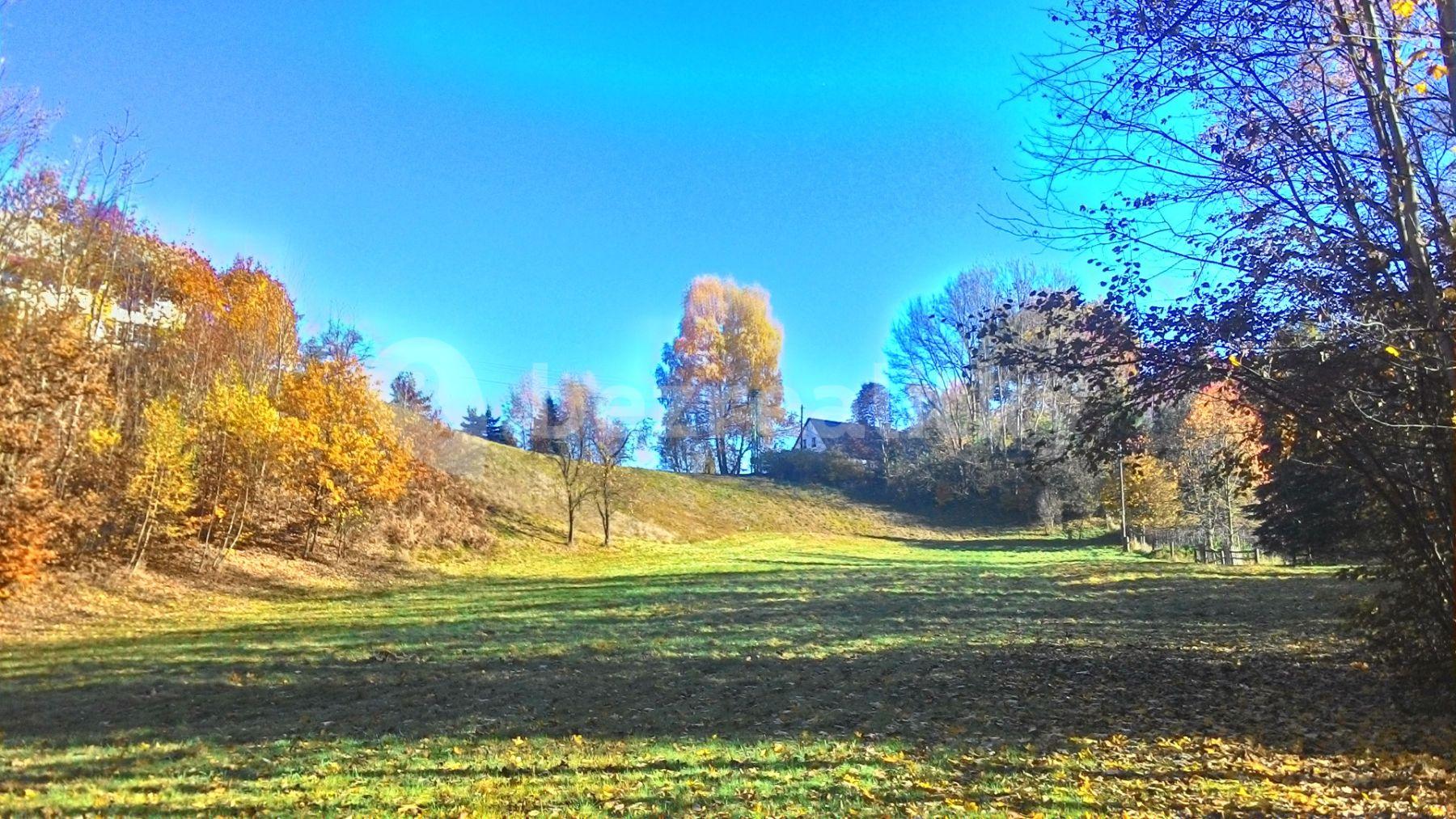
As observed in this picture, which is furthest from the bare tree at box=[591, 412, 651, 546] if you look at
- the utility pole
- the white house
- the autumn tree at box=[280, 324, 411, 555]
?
the white house

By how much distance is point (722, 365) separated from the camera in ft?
157

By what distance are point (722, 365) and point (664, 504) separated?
12.0 meters

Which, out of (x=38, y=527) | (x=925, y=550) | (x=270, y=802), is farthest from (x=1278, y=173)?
(x=925, y=550)

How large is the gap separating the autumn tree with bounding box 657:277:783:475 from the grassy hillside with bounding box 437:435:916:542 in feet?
17.9

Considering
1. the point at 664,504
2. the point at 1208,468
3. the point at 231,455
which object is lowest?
the point at 664,504

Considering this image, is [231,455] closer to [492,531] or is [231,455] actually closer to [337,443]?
[337,443]

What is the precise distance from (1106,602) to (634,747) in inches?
440

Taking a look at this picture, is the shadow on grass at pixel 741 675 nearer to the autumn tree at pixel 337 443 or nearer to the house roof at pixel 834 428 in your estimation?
the autumn tree at pixel 337 443

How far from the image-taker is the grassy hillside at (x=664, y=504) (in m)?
32.5

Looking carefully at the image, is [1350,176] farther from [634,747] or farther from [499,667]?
[499,667]

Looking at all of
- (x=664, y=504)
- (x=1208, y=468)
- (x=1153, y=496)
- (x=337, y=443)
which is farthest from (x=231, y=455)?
(x=1153, y=496)

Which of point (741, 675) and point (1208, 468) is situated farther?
point (1208, 468)

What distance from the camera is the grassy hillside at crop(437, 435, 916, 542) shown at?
3250 cm

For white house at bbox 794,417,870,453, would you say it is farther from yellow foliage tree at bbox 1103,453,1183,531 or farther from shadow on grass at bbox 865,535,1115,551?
yellow foliage tree at bbox 1103,453,1183,531
